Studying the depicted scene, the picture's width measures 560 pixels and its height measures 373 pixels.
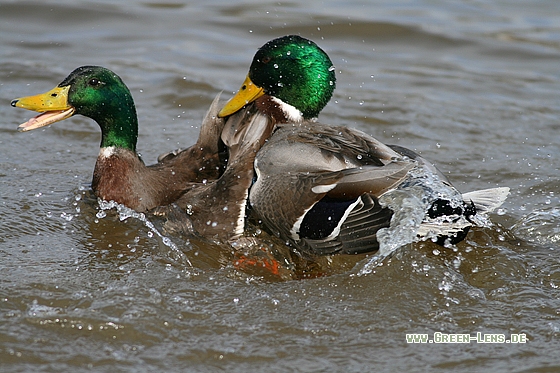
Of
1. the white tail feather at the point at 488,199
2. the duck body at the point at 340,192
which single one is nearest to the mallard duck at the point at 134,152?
the duck body at the point at 340,192

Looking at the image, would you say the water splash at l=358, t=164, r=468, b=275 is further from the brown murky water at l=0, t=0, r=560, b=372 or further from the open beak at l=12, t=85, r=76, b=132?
the open beak at l=12, t=85, r=76, b=132

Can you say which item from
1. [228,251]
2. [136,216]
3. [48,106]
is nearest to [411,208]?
[228,251]

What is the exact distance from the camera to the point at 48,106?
5.10 metres

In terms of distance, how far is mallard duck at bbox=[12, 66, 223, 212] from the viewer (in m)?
5.09

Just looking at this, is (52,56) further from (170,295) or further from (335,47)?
(170,295)

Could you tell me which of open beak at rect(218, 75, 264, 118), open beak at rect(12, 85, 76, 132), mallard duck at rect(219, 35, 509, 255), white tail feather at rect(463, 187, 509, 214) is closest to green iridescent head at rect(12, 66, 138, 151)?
open beak at rect(12, 85, 76, 132)

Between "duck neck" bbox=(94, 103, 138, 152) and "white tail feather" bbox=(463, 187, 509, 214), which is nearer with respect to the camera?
"white tail feather" bbox=(463, 187, 509, 214)

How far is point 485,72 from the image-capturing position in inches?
336

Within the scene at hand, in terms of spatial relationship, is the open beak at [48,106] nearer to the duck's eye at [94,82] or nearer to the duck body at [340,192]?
the duck's eye at [94,82]

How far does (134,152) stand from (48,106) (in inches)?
23.7

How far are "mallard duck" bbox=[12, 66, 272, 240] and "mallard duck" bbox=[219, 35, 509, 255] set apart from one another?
0.99 ft

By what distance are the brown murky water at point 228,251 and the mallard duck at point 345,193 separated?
0.22 meters

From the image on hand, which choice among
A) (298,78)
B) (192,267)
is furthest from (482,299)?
(298,78)

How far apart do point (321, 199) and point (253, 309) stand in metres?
0.74
